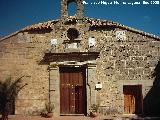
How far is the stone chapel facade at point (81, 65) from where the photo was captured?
51.3ft

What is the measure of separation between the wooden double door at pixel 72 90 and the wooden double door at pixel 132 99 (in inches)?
97.3

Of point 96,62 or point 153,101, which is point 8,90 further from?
point 153,101

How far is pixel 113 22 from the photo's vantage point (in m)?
16.5

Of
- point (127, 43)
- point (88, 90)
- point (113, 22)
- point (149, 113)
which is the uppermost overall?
point (113, 22)

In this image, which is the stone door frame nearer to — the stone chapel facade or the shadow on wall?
the stone chapel facade

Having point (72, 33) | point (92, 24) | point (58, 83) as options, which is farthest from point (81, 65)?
point (92, 24)

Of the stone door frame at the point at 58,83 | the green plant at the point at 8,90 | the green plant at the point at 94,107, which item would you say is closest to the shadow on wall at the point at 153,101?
the green plant at the point at 94,107

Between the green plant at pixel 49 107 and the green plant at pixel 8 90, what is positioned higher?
the green plant at pixel 8 90

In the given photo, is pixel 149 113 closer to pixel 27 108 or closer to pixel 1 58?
pixel 27 108

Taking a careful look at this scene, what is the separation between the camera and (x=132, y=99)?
52.9 feet

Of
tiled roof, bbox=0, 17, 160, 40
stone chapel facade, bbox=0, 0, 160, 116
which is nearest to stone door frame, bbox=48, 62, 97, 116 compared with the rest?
stone chapel facade, bbox=0, 0, 160, 116

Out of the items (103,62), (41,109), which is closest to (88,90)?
(103,62)

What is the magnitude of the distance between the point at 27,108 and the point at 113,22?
23.6 ft

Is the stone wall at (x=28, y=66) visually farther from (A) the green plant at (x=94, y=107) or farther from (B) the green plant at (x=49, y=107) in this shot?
(A) the green plant at (x=94, y=107)
